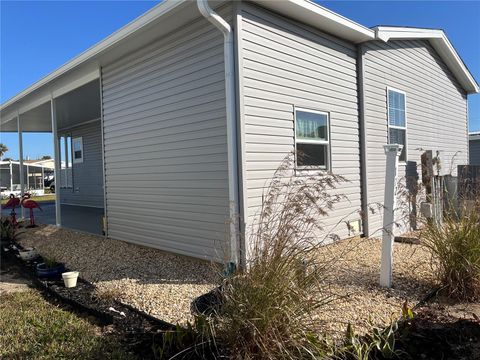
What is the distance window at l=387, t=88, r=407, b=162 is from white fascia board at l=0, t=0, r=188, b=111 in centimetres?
467

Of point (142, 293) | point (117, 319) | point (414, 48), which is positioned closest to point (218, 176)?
point (142, 293)

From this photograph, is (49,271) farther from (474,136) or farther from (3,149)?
(3,149)

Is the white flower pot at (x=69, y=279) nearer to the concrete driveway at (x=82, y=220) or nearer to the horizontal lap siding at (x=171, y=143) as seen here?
the horizontal lap siding at (x=171, y=143)

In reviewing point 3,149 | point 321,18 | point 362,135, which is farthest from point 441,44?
point 3,149

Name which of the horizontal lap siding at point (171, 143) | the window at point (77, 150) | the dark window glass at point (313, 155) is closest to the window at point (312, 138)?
the dark window glass at point (313, 155)

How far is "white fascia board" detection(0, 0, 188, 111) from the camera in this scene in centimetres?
485

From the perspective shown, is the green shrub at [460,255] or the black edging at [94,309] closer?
the black edging at [94,309]

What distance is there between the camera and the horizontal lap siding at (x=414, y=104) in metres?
7.10

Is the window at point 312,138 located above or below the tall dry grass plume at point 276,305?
above

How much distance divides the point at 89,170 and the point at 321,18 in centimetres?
1027

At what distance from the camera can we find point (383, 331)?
2660 millimetres

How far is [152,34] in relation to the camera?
224 inches

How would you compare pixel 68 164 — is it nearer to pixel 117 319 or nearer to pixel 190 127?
pixel 190 127

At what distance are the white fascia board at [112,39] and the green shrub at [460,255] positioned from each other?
12.7ft
